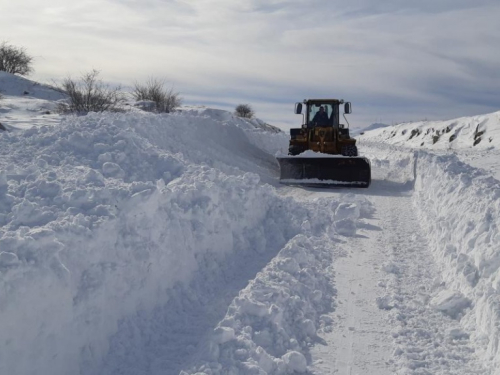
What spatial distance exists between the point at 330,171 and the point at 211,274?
8666 millimetres

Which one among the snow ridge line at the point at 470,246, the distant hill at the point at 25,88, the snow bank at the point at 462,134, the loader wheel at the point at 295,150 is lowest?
the snow ridge line at the point at 470,246

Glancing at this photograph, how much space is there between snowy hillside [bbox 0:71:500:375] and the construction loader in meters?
4.70

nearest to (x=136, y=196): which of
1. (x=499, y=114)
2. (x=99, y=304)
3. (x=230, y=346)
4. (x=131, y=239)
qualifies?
(x=131, y=239)

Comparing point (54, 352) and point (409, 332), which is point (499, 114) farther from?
point (54, 352)

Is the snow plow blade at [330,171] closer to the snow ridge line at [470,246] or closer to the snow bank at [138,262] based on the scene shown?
the snow ridge line at [470,246]

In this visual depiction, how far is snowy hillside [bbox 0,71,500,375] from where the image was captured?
414cm

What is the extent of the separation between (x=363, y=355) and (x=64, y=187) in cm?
378

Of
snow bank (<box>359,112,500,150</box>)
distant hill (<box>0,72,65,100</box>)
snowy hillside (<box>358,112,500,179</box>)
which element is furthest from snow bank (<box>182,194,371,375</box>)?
distant hill (<box>0,72,65,100</box>)

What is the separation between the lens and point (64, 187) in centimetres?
596

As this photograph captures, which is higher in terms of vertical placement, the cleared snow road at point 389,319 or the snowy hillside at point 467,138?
the snowy hillside at point 467,138

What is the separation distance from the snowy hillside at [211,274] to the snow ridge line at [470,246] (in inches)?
1.0

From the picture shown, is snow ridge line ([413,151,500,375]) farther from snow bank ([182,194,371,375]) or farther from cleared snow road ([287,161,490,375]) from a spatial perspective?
snow bank ([182,194,371,375])

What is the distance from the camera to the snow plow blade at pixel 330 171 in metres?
14.2

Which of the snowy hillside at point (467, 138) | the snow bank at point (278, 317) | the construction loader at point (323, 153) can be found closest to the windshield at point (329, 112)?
the construction loader at point (323, 153)
